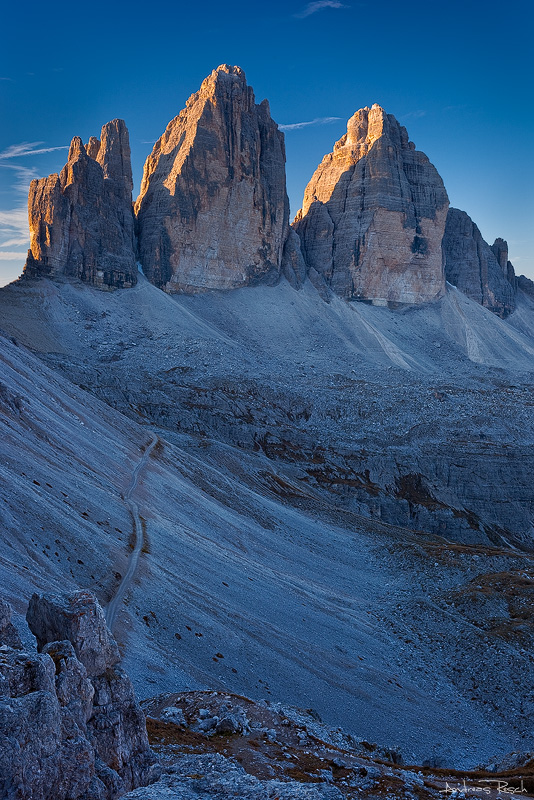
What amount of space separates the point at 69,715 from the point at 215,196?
125242 millimetres

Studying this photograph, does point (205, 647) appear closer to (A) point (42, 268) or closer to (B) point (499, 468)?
(B) point (499, 468)

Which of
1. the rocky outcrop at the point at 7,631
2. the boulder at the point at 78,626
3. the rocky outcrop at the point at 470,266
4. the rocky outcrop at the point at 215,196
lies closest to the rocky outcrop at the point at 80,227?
the rocky outcrop at the point at 215,196

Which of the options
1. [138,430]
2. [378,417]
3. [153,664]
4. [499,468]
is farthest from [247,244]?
[153,664]

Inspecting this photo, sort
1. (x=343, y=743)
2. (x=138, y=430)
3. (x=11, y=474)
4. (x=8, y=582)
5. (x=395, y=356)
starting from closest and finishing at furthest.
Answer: (x=343, y=743)
(x=8, y=582)
(x=11, y=474)
(x=138, y=430)
(x=395, y=356)

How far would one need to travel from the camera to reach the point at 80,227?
11750 centimetres

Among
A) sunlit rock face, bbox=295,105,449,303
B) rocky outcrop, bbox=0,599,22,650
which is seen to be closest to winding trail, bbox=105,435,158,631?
rocky outcrop, bbox=0,599,22,650

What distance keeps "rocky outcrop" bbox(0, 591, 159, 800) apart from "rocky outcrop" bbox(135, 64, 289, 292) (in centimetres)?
11443

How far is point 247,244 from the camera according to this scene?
13350 cm

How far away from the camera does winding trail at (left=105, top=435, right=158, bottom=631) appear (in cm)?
2725

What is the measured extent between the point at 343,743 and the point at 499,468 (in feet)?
212

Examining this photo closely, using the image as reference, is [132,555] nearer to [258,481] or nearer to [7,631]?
[7,631]

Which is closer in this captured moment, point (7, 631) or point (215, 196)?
point (7, 631)

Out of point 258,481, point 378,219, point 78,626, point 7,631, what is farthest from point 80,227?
point 7,631

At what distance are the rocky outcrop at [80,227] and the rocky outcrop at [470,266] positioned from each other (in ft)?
258
